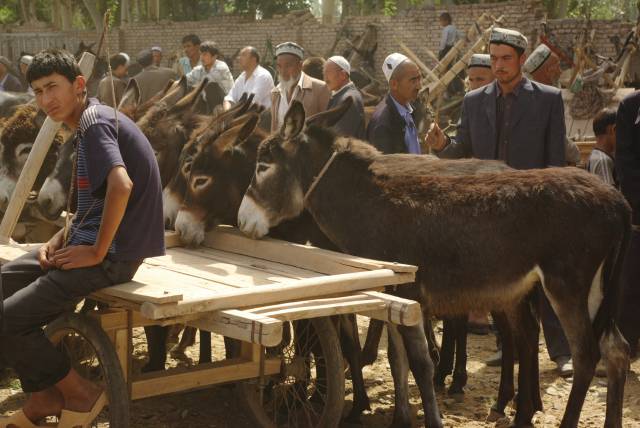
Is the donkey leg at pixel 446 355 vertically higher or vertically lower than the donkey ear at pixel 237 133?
lower

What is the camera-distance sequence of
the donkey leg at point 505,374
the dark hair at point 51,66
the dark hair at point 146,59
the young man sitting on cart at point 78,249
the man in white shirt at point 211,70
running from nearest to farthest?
the young man sitting on cart at point 78,249 → the dark hair at point 51,66 → the donkey leg at point 505,374 → the man in white shirt at point 211,70 → the dark hair at point 146,59

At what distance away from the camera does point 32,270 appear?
14.9 feet

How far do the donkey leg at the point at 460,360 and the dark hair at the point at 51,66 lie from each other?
320 cm

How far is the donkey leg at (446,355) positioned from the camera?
6.47m

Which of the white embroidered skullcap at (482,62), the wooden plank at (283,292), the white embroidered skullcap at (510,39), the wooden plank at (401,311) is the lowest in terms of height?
the wooden plank at (401,311)

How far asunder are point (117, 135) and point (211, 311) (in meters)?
0.98

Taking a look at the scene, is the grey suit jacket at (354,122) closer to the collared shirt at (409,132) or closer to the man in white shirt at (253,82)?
the collared shirt at (409,132)

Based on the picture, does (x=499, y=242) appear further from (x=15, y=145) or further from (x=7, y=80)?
(x=7, y=80)

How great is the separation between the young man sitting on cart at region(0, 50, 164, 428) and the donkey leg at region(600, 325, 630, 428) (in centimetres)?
261

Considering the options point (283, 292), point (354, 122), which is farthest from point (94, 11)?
point (283, 292)

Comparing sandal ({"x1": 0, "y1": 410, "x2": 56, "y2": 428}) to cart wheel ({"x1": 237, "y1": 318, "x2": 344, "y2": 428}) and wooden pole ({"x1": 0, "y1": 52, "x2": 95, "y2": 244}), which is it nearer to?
cart wheel ({"x1": 237, "y1": 318, "x2": 344, "y2": 428})

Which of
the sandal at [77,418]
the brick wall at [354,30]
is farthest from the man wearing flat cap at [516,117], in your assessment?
the brick wall at [354,30]

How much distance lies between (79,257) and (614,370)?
9.91 feet

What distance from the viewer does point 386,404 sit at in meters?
6.04
